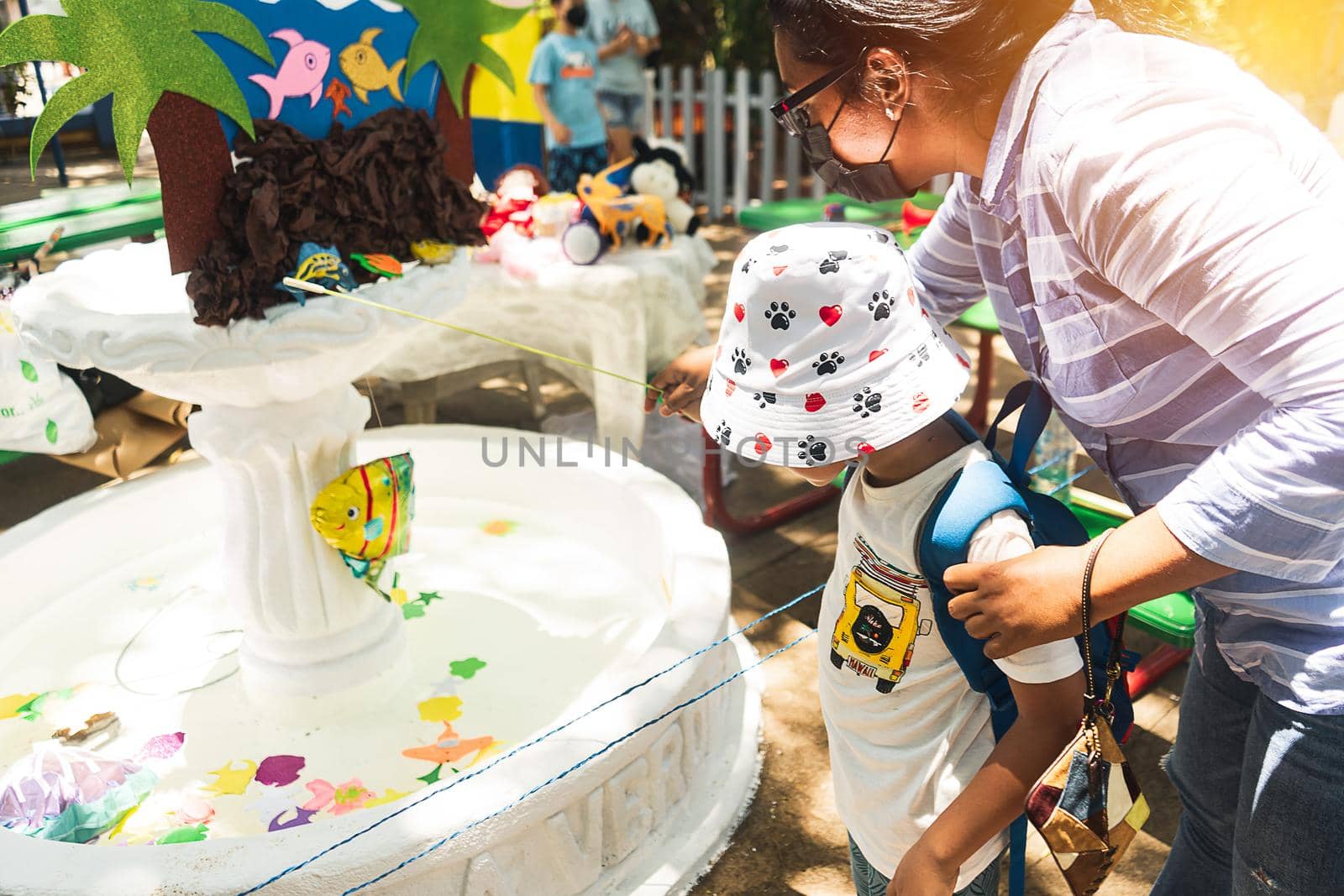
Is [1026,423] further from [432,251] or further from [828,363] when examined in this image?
[432,251]

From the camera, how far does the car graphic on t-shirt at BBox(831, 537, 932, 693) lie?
49.4 inches

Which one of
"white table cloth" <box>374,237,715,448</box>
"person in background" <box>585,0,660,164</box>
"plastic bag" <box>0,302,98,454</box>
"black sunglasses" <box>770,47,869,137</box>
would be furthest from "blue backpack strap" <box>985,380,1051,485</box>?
"person in background" <box>585,0,660,164</box>

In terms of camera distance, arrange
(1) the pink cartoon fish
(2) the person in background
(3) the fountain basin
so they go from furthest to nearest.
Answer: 1. (2) the person in background
2. (1) the pink cartoon fish
3. (3) the fountain basin

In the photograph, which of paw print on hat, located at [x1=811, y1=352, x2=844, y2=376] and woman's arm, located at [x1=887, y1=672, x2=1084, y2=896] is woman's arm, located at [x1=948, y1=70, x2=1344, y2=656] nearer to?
woman's arm, located at [x1=887, y1=672, x2=1084, y2=896]

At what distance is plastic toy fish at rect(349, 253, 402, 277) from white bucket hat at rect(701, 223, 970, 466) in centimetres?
97

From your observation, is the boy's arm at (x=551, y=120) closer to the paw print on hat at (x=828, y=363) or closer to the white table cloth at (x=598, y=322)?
the white table cloth at (x=598, y=322)

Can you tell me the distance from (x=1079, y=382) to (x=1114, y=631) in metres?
0.29

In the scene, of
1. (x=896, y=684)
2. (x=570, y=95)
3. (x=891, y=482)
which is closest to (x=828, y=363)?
(x=891, y=482)

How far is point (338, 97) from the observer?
193cm

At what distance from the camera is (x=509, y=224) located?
12.4 feet

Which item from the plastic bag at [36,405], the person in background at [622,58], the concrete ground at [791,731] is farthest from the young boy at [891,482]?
the person in background at [622,58]

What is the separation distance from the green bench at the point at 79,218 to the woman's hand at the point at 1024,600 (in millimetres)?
2466

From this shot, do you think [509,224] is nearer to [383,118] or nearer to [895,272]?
[383,118]

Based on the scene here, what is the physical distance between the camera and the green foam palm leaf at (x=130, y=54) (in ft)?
5.23
